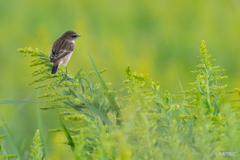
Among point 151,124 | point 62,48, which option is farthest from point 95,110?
point 62,48

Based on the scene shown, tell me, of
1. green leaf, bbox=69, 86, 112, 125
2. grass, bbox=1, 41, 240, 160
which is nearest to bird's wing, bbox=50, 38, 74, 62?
grass, bbox=1, 41, 240, 160

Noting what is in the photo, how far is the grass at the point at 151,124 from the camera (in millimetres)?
1076

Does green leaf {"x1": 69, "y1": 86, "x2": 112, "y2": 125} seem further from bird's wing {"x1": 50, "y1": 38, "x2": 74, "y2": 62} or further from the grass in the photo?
bird's wing {"x1": 50, "y1": 38, "x2": 74, "y2": 62}

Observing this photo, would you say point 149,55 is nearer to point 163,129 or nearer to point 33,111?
point 33,111

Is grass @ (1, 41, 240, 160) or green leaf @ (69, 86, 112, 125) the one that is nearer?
grass @ (1, 41, 240, 160)

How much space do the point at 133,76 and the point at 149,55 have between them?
18.1 ft

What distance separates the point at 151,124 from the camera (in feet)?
3.72

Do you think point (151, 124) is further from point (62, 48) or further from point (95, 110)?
point (62, 48)

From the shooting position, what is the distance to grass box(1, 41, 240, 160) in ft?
3.53

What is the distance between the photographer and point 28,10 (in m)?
8.88

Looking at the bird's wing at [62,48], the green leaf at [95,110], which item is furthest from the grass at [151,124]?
the bird's wing at [62,48]

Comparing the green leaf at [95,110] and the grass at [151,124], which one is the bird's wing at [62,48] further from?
the green leaf at [95,110]

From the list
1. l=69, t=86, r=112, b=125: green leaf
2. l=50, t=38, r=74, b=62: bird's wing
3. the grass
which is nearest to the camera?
the grass

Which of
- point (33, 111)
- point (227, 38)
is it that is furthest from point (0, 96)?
point (227, 38)
